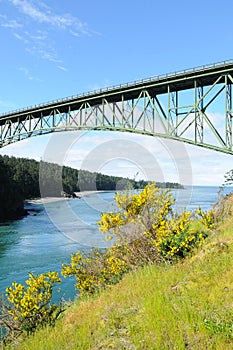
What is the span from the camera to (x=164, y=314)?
4879mm

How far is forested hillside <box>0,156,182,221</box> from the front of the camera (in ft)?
170

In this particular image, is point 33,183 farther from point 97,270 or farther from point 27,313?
point 27,313

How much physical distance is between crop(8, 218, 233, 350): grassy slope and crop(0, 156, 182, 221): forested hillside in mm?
23273

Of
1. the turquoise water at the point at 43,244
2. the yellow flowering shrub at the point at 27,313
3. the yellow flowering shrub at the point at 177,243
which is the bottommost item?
the turquoise water at the point at 43,244

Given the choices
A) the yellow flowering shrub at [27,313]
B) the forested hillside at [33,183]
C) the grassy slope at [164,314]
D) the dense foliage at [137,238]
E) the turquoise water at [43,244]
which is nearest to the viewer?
the grassy slope at [164,314]

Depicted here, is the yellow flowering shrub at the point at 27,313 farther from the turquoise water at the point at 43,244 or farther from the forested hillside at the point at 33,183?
the forested hillside at the point at 33,183

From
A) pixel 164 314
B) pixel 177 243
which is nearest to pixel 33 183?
pixel 177 243

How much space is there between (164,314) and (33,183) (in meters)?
75.0

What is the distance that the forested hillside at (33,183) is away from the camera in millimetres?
51694

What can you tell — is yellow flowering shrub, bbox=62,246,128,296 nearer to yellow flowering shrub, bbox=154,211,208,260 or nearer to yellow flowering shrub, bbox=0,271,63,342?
yellow flowering shrub, bbox=154,211,208,260

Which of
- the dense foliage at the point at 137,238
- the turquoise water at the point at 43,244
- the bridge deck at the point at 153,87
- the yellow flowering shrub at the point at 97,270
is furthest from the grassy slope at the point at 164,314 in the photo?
the bridge deck at the point at 153,87

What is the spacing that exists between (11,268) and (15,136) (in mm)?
18652

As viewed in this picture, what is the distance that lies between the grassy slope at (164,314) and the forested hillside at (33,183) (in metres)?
23.3

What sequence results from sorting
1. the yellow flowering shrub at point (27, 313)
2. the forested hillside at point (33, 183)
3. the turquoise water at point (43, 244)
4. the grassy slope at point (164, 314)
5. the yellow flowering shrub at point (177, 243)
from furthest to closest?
the forested hillside at point (33, 183), the turquoise water at point (43, 244), the yellow flowering shrub at point (177, 243), the yellow flowering shrub at point (27, 313), the grassy slope at point (164, 314)
